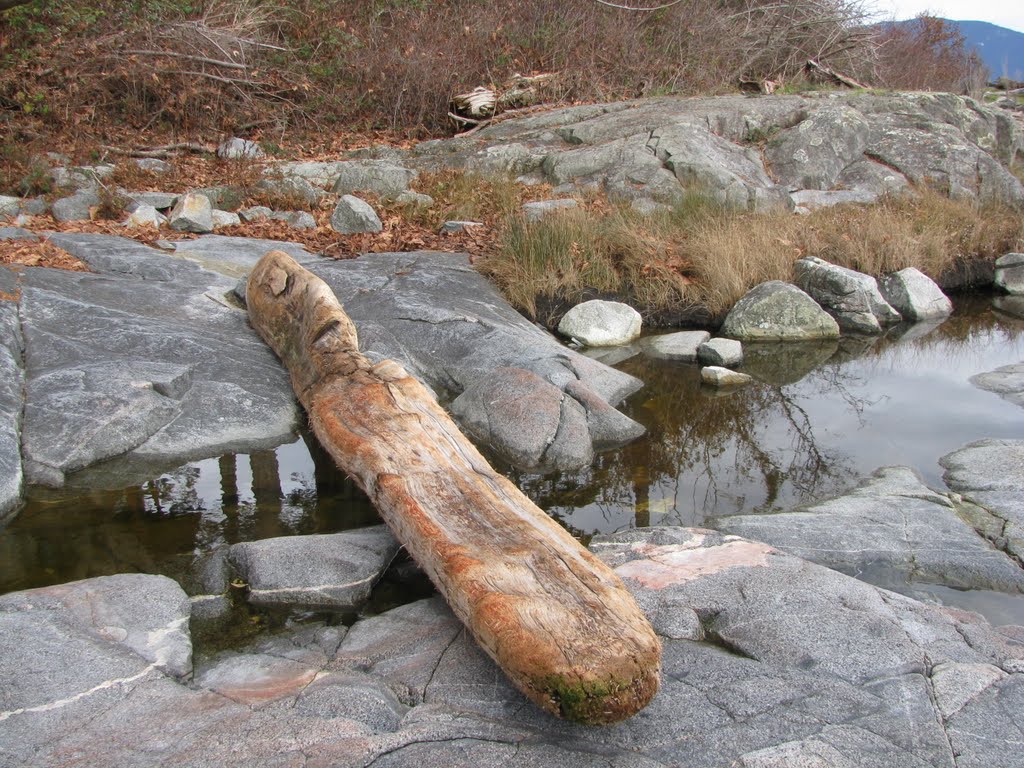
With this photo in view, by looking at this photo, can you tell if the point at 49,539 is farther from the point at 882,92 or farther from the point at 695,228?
the point at 882,92

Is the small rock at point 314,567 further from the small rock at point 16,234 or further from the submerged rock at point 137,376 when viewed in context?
the small rock at point 16,234

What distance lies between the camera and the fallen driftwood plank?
97.4 inches

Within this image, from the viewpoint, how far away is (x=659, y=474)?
17.0 feet

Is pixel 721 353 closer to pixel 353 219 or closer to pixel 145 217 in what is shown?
pixel 353 219

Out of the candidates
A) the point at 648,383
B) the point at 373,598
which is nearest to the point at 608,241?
the point at 648,383

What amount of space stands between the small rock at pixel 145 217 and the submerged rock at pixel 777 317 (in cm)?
597

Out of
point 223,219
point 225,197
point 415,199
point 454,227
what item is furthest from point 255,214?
point 454,227

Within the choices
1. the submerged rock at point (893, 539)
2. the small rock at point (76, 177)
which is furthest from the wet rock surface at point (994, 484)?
the small rock at point (76, 177)

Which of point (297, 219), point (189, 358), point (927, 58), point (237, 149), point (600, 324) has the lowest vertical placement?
point (600, 324)

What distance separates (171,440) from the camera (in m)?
4.97

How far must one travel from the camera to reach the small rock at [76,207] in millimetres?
8672

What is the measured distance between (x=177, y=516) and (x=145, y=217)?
5342mm

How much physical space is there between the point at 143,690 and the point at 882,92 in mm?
Answer: 15563

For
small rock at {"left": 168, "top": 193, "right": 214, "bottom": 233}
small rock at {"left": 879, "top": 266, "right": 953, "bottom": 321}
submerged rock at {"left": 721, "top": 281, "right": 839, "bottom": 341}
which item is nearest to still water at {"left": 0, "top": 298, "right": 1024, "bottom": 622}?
submerged rock at {"left": 721, "top": 281, "right": 839, "bottom": 341}
